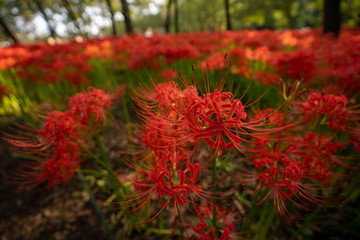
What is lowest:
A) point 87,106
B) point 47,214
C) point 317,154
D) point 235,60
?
point 47,214

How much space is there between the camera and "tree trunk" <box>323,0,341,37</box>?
3.99m

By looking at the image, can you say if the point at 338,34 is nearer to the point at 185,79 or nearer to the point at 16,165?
the point at 185,79

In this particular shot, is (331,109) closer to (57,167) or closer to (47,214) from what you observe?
(57,167)

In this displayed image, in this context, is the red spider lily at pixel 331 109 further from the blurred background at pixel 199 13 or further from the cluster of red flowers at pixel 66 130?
the blurred background at pixel 199 13

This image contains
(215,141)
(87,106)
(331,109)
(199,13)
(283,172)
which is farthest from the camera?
(199,13)

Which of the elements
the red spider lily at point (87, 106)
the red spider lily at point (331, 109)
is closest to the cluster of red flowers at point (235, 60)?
the red spider lily at point (331, 109)

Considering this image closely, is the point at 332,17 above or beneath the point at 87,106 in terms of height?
above

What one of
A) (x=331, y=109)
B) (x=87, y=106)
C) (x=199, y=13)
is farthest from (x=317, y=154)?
(x=199, y=13)

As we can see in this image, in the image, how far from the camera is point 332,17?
4176mm

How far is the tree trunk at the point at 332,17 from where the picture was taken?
3987 millimetres

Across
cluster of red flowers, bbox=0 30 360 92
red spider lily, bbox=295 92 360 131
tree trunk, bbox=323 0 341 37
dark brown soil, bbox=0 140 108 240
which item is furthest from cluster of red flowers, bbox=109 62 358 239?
tree trunk, bbox=323 0 341 37

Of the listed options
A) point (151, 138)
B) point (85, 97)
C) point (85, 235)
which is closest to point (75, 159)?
point (85, 97)

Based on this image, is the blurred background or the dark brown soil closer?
the dark brown soil

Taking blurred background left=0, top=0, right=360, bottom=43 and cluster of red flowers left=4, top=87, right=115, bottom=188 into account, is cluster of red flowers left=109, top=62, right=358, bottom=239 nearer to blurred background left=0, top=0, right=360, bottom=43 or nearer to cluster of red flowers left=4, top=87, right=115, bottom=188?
cluster of red flowers left=4, top=87, right=115, bottom=188
